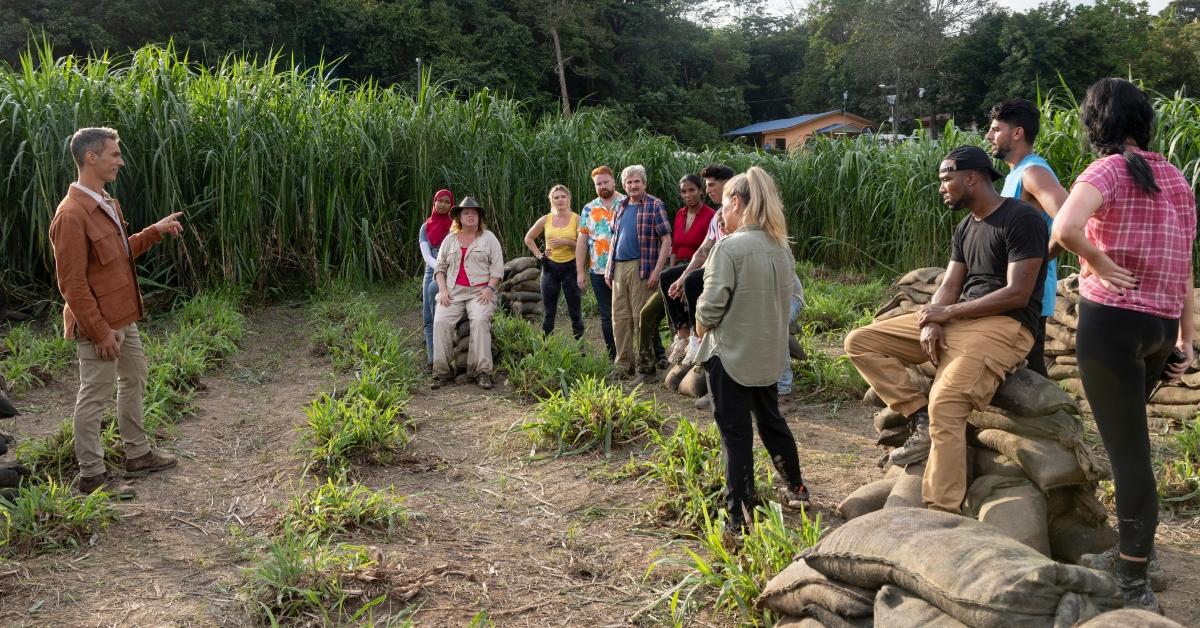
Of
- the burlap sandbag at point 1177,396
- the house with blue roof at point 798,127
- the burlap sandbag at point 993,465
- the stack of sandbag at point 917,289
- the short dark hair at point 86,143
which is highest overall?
the house with blue roof at point 798,127

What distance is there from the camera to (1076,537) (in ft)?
11.1

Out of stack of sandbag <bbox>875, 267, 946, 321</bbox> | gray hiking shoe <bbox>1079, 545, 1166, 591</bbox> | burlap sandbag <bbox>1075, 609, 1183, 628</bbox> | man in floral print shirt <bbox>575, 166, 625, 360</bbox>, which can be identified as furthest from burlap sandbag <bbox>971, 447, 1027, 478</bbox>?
man in floral print shirt <bbox>575, 166, 625, 360</bbox>

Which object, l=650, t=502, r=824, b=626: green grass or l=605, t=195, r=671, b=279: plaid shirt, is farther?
l=605, t=195, r=671, b=279: plaid shirt

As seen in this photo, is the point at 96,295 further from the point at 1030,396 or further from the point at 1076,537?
the point at 1076,537

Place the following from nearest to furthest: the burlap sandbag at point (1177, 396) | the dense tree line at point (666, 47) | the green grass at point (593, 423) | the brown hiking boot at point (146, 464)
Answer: the brown hiking boot at point (146, 464) → the green grass at point (593, 423) → the burlap sandbag at point (1177, 396) → the dense tree line at point (666, 47)

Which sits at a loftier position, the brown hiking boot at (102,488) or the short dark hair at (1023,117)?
the short dark hair at (1023,117)

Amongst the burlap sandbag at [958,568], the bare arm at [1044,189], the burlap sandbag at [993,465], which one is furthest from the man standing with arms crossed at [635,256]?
the burlap sandbag at [958,568]

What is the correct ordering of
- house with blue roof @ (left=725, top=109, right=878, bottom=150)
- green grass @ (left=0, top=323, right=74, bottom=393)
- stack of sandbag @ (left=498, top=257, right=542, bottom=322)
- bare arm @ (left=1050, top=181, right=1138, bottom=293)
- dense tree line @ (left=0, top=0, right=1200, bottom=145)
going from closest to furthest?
bare arm @ (left=1050, top=181, right=1138, bottom=293) → green grass @ (left=0, top=323, right=74, bottom=393) → stack of sandbag @ (left=498, top=257, right=542, bottom=322) → dense tree line @ (left=0, top=0, right=1200, bottom=145) → house with blue roof @ (left=725, top=109, right=878, bottom=150)

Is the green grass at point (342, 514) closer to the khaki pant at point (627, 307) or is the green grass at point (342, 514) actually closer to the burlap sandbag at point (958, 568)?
the burlap sandbag at point (958, 568)

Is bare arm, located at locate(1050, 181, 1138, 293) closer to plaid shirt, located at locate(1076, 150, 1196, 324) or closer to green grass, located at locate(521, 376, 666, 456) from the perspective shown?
plaid shirt, located at locate(1076, 150, 1196, 324)

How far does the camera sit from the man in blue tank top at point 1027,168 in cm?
372

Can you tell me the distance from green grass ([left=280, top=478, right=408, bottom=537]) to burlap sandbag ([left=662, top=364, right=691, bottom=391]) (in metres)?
2.75

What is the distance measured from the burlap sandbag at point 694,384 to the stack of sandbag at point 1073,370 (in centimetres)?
240

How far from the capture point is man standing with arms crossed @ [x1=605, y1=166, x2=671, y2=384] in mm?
6406
